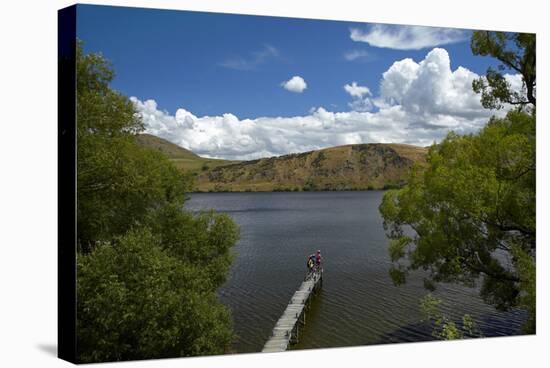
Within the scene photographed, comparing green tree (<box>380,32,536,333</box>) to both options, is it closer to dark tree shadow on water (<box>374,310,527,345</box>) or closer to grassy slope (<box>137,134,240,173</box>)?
dark tree shadow on water (<box>374,310,527,345</box>)

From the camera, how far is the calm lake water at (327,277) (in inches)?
496

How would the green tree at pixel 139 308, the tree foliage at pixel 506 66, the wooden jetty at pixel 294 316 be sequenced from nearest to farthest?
the green tree at pixel 139 308
the tree foliage at pixel 506 66
the wooden jetty at pixel 294 316

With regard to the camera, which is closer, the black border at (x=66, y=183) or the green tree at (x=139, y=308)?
the black border at (x=66, y=183)

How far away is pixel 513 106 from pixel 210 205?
640 cm

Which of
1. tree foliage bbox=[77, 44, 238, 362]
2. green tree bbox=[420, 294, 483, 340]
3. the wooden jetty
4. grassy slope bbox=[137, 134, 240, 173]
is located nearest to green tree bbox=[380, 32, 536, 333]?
green tree bbox=[420, 294, 483, 340]

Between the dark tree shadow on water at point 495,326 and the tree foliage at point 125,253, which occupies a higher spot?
the tree foliage at point 125,253

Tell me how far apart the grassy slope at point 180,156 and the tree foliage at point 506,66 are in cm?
524

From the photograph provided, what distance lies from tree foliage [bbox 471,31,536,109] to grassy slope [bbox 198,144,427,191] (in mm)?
1721

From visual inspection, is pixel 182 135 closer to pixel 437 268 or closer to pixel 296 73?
pixel 296 73

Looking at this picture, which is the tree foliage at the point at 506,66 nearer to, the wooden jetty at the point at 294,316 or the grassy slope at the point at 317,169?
the grassy slope at the point at 317,169

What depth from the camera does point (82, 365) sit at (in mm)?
8773

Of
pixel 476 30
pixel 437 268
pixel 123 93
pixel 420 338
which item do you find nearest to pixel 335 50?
pixel 476 30

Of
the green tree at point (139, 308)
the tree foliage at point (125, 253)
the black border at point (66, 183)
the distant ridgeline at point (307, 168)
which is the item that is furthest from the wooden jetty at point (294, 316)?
the black border at point (66, 183)

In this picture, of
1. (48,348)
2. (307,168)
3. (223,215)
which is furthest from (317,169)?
(48,348)
